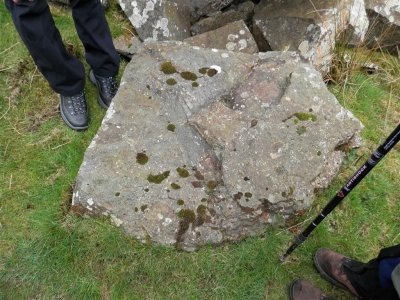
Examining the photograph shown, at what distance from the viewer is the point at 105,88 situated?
141 inches

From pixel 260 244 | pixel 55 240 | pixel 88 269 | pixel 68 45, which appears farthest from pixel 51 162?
pixel 260 244

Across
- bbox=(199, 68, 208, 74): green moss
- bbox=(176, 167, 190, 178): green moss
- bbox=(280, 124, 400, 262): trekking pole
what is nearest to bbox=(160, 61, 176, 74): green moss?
bbox=(199, 68, 208, 74): green moss

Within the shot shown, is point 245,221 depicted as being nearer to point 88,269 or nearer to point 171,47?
point 88,269

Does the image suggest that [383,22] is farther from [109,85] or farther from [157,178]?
[157,178]

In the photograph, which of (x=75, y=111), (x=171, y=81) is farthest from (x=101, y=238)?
(x=171, y=81)

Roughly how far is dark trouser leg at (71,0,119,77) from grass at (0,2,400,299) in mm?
476

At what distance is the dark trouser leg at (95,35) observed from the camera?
306cm

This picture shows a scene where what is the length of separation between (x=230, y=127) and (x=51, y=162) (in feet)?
5.15

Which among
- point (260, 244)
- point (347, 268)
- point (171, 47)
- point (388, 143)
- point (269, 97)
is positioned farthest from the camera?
point (171, 47)

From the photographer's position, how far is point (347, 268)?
2.82 meters

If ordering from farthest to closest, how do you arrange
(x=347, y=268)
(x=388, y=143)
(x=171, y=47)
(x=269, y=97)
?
(x=171, y=47) → (x=269, y=97) → (x=347, y=268) → (x=388, y=143)

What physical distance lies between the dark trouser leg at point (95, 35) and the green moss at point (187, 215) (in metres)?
1.49

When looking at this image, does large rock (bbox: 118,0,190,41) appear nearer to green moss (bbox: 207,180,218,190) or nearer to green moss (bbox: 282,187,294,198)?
green moss (bbox: 207,180,218,190)

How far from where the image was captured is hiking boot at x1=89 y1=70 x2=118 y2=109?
355cm
